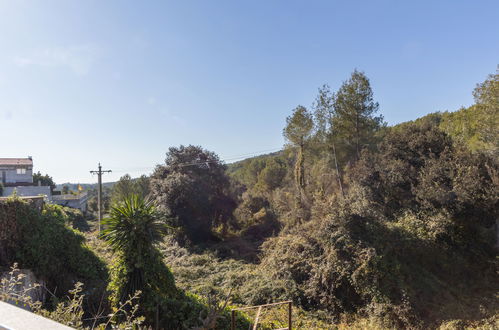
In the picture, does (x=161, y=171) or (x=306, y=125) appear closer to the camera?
(x=306, y=125)

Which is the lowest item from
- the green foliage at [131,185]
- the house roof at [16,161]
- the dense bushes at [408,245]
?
the dense bushes at [408,245]

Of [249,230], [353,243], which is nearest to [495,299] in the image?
[353,243]

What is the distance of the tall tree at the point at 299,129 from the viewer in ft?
63.1

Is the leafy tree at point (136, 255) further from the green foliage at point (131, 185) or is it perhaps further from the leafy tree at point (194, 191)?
the green foliage at point (131, 185)

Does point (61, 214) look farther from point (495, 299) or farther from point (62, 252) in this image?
point (495, 299)

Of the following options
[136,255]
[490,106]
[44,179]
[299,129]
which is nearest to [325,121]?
[299,129]

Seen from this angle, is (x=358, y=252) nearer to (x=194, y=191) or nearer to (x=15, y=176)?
(x=194, y=191)

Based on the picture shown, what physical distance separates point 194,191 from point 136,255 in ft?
39.0

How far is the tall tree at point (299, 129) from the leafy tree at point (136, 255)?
12452 mm

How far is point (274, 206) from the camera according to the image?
21688 mm

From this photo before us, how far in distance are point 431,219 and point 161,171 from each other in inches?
698

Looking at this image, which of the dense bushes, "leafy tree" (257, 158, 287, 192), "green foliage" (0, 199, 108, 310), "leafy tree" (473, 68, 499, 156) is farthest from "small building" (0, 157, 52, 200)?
"leafy tree" (473, 68, 499, 156)

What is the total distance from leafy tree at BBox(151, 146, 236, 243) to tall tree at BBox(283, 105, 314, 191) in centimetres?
604

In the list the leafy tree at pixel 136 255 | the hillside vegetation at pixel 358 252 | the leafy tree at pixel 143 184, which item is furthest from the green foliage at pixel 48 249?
the leafy tree at pixel 143 184
